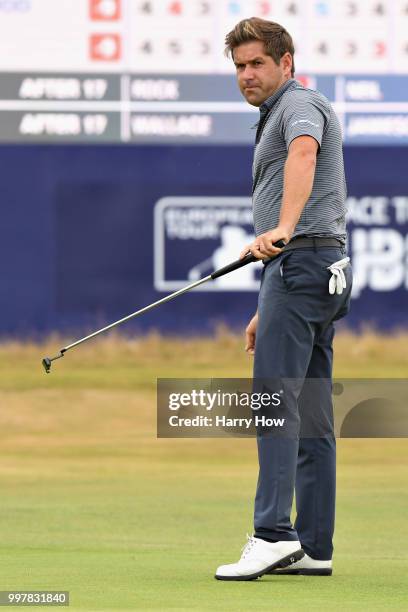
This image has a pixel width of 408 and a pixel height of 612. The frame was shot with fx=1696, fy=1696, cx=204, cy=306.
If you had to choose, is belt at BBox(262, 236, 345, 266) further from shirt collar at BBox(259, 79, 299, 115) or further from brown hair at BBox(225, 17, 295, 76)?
brown hair at BBox(225, 17, 295, 76)

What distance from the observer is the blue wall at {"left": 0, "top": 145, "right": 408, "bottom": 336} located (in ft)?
36.9

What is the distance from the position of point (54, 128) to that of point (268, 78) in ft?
23.3

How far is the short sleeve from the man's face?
89mm

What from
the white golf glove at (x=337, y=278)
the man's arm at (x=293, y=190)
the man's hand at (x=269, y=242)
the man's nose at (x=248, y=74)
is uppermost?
the man's nose at (x=248, y=74)

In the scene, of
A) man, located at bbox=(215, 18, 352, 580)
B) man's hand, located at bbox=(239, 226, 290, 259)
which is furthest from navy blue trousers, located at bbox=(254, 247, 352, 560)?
man's hand, located at bbox=(239, 226, 290, 259)

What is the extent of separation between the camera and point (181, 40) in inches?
449

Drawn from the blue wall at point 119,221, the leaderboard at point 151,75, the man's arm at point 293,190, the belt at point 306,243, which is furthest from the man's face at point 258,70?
the blue wall at point 119,221

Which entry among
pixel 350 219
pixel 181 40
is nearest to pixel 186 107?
pixel 181 40

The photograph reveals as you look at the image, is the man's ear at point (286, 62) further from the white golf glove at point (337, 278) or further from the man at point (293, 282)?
the white golf glove at point (337, 278)

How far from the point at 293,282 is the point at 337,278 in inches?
4.4

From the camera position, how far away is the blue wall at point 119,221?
11258 millimetres

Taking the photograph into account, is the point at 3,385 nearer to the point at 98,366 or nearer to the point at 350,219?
the point at 98,366

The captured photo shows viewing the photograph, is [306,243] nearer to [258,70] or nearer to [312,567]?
[258,70]

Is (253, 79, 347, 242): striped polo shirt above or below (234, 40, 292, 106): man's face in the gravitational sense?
below
